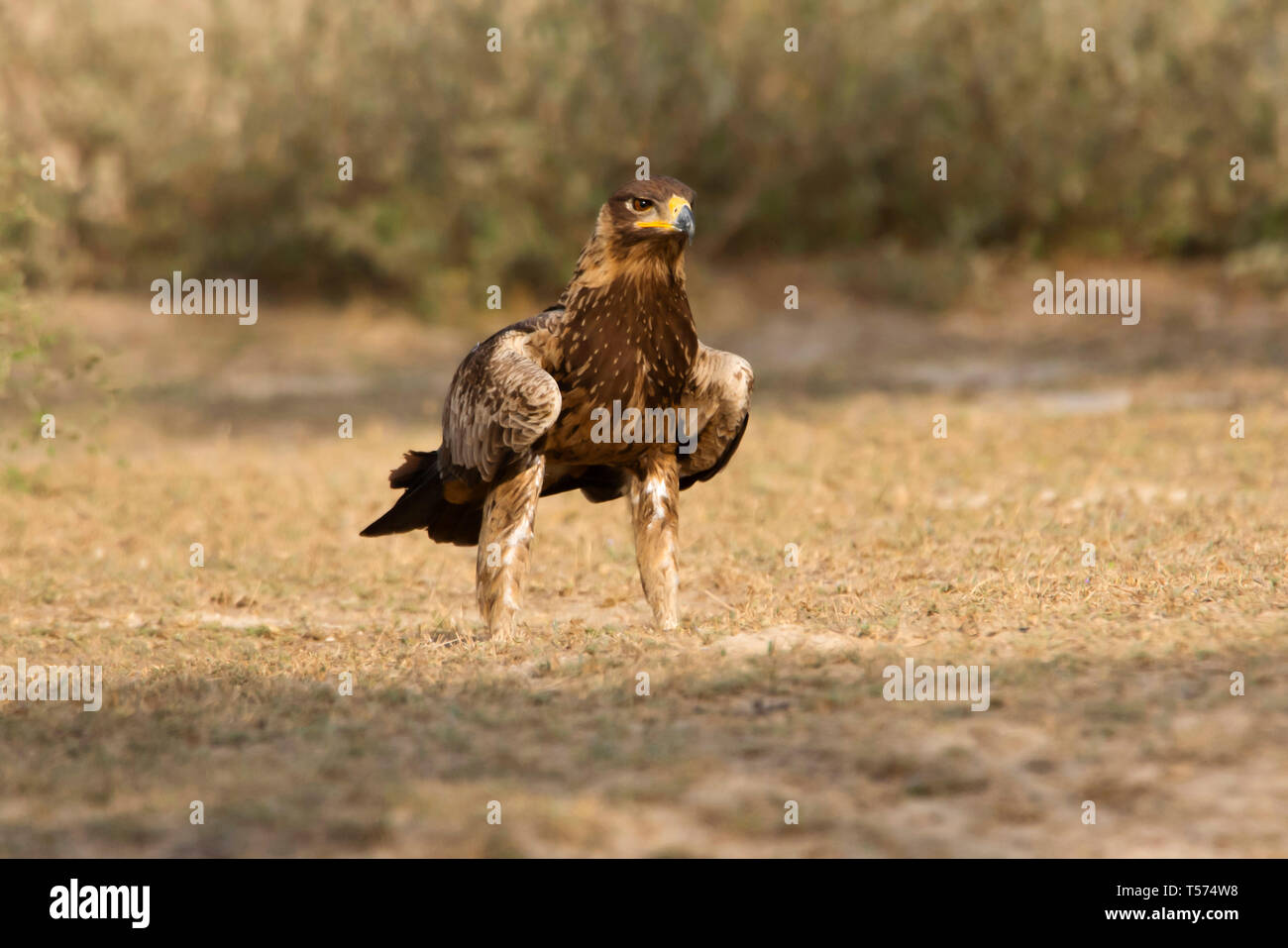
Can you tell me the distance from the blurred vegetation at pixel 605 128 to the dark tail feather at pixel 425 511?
365 inches

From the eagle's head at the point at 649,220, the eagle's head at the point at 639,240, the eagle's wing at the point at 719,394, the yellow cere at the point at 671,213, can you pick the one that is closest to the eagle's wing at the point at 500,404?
the eagle's head at the point at 639,240

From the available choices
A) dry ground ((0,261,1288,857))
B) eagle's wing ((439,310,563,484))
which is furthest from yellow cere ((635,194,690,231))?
dry ground ((0,261,1288,857))

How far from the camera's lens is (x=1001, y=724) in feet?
15.7

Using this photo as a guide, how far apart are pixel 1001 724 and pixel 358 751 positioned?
1921 millimetres

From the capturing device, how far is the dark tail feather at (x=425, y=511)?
702 centimetres

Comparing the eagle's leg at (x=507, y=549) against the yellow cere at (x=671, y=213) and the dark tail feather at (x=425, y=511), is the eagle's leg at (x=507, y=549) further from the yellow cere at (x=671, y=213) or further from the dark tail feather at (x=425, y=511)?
the yellow cere at (x=671, y=213)

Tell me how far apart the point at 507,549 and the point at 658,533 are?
2.00 ft

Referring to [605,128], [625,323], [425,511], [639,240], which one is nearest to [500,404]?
[625,323]

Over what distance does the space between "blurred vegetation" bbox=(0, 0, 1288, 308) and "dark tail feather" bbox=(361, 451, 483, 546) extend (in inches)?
365

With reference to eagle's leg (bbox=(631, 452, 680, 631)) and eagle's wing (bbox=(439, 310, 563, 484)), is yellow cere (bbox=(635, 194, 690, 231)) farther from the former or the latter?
eagle's leg (bbox=(631, 452, 680, 631))

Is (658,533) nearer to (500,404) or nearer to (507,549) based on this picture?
(507,549)

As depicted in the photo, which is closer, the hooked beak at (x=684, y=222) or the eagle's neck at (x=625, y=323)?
the hooked beak at (x=684, y=222)

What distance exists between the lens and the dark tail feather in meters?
7.02
